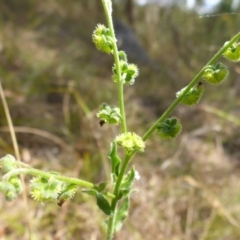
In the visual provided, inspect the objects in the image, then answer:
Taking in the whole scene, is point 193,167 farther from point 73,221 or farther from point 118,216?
point 118,216

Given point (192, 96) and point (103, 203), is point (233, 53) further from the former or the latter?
point (103, 203)

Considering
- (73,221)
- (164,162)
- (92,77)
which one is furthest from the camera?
(92,77)

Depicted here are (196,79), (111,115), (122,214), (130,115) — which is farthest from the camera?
(130,115)

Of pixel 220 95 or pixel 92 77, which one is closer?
pixel 92 77

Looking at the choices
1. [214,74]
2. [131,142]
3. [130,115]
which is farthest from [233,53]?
[130,115]

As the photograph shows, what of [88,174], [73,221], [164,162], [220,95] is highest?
[220,95]

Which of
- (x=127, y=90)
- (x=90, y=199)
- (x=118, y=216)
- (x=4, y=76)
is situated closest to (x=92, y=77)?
(x=127, y=90)
